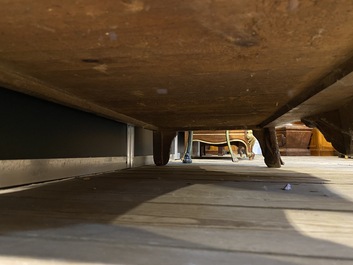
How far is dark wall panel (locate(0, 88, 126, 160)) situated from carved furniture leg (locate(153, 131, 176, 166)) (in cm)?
49

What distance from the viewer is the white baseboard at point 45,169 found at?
0.95 metres

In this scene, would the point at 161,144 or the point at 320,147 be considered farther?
the point at 320,147

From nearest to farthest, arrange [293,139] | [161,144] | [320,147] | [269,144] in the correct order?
[269,144] < [161,144] < [293,139] < [320,147]

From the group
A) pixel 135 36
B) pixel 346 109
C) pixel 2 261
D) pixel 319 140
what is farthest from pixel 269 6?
pixel 319 140

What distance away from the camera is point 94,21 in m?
0.46

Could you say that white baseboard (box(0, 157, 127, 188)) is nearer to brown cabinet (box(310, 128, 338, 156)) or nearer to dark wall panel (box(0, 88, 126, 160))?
dark wall panel (box(0, 88, 126, 160))

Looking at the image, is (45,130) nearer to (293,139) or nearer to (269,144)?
(269,144)

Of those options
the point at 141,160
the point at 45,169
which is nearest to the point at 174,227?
the point at 45,169

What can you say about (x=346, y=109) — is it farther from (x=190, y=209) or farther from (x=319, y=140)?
(x=319, y=140)

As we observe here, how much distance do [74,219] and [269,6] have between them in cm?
49

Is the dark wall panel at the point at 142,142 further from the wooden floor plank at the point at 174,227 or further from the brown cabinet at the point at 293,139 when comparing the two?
the brown cabinet at the point at 293,139

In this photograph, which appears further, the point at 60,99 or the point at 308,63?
the point at 60,99

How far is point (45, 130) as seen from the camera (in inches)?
44.8

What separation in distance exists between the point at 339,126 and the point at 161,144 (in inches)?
48.7
